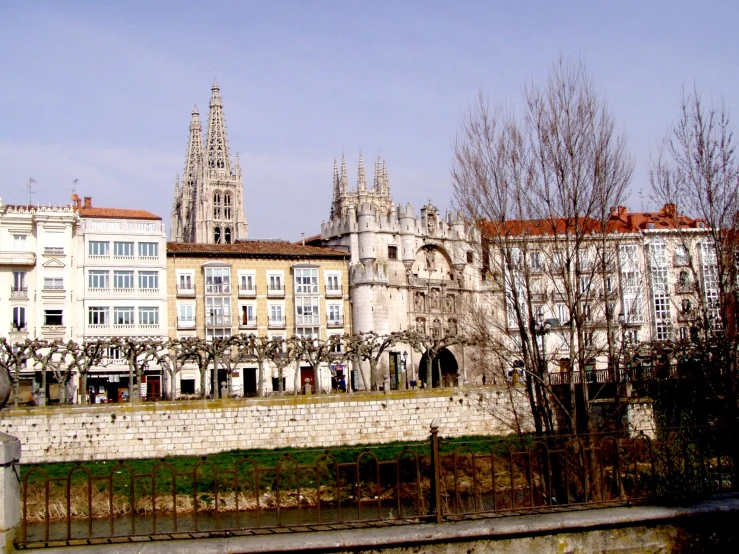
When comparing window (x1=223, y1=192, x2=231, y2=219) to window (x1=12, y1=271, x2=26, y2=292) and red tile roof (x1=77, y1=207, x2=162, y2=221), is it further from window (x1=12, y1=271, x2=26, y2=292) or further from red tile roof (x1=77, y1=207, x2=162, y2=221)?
window (x1=12, y1=271, x2=26, y2=292)

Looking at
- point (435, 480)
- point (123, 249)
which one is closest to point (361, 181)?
point (123, 249)

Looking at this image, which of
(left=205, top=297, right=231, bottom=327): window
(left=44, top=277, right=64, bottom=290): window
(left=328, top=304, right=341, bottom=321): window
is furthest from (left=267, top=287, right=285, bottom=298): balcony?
(left=44, top=277, right=64, bottom=290): window

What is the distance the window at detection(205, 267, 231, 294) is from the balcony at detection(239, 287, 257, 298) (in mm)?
791

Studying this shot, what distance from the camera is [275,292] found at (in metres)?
54.3

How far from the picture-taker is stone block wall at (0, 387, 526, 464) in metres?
36.5

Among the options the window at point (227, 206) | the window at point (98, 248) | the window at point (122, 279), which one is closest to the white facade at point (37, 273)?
the window at point (98, 248)

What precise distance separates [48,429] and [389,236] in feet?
95.3

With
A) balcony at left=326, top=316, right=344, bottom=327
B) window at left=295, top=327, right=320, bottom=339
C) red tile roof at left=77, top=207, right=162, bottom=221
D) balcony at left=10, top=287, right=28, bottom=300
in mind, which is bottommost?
window at left=295, top=327, right=320, bottom=339

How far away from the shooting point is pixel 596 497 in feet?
52.0

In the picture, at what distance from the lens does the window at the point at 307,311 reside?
54.6 meters

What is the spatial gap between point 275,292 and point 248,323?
9.00 ft

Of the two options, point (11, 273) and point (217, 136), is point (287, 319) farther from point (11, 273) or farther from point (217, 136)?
point (217, 136)

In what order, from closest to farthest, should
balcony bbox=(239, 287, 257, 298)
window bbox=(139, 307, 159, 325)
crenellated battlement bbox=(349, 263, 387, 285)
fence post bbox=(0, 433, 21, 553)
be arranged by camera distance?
fence post bbox=(0, 433, 21, 553) → window bbox=(139, 307, 159, 325) → balcony bbox=(239, 287, 257, 298) → crenellated battlement bbox=(349, 263, 387, 285)

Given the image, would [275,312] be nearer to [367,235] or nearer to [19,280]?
[367,235]
